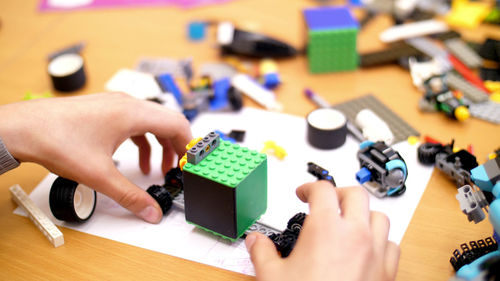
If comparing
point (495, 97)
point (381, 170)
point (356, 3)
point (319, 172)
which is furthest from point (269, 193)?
point (356, 3)

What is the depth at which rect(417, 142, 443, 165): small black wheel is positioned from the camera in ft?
3.17

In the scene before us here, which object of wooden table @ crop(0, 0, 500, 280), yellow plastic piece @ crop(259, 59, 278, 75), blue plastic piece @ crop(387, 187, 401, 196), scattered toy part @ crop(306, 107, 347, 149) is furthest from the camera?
yellow plastic piece @ crop(259, 59, 278, 75)

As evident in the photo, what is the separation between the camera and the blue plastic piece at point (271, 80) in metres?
1.21

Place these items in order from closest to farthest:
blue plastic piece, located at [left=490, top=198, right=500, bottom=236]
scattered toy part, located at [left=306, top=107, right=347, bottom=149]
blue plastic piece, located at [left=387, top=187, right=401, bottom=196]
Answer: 1. blue plastic piece, located at [left=490, top=198, right=500, bottom=236]
2. blue plastic piece, located at [left=387, top=187, right=401, bottom=196]
3. scattered toy part, located at [left=306, top=107, right=347, bottom=149]

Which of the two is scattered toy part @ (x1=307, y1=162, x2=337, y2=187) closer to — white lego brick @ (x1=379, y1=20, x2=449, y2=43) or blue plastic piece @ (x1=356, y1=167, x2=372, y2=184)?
blue plastic piece @ (x1=356, y1=167, x2=372, y2=184)

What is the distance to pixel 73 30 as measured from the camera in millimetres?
1481

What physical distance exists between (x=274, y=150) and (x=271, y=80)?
0.24 meters

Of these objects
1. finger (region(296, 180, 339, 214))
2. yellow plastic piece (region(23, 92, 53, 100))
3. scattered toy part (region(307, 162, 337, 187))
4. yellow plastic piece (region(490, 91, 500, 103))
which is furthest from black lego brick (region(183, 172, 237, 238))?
yellow plastic piece (region(490, 91, 500, 103))

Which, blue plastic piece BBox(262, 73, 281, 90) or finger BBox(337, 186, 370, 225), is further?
blue plastic piece BBox(262, 73, 281, 90)

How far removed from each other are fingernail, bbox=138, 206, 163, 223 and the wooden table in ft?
0.20

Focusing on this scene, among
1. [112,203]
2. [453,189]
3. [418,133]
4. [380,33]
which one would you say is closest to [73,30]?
[112,203]

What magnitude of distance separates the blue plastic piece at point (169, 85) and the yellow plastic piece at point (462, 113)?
0.60 m

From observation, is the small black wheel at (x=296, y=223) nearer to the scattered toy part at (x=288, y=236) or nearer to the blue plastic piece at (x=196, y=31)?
the scattered toy part at (x=288, y=236)

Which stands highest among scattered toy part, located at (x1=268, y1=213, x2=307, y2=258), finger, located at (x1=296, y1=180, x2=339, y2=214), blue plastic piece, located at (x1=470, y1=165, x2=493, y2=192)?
finger, located at (x1=296, y1=180, x2=339, y2=214)
